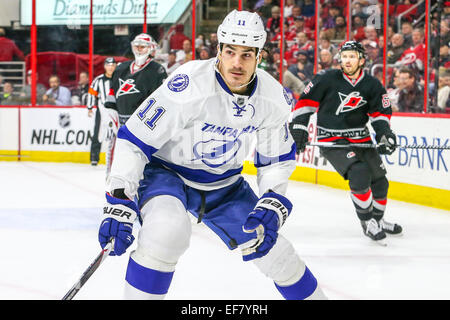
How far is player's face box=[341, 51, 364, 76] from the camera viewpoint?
4652 millimetres

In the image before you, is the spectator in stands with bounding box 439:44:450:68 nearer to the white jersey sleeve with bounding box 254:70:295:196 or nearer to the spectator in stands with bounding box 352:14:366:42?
the spectator in stands with bounding box 352:14:366:42

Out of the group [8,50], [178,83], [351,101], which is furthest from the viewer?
[8,50]

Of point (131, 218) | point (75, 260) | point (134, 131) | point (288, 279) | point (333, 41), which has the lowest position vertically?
point (75, 260)

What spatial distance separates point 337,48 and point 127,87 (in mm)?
3401

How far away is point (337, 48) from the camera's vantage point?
27.0 ft

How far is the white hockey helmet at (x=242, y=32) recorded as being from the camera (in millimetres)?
2377

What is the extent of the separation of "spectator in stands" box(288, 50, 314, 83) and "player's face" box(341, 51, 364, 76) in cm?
387

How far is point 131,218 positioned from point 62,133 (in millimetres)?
8086

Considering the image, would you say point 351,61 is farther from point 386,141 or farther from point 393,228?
point 393,228

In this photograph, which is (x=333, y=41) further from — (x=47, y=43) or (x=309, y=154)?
(x=47, y=43)

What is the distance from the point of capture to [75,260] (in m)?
3.91

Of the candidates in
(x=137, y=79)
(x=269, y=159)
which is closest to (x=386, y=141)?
(x=137, y=79)

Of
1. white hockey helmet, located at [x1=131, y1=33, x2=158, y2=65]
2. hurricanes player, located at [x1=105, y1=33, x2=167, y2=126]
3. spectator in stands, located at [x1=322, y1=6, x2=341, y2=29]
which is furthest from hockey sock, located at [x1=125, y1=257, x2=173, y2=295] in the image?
spectator in stands, located at [x1=322, y1=6, x2=341, y2=29]
